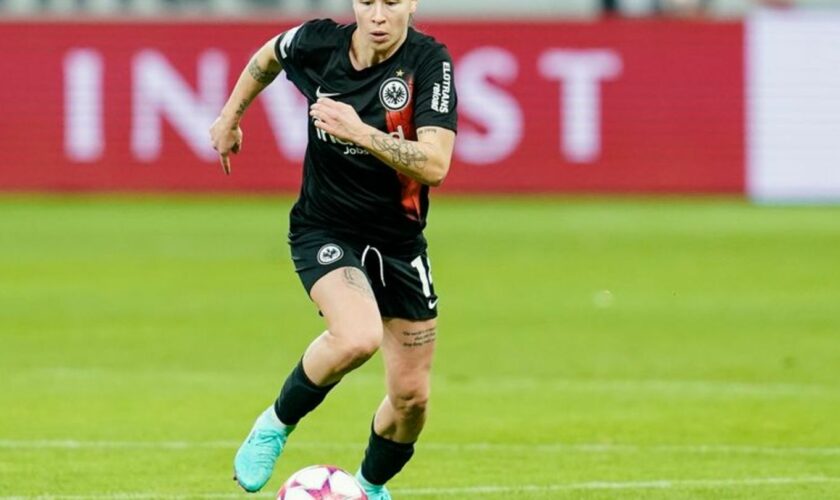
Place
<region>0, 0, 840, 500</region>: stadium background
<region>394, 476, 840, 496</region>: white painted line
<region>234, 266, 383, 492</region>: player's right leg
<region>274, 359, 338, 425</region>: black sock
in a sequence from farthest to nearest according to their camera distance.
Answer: <region>0, 0, 840, 500</region>: stadium background < <region>394, 476, 840, 496</region>: white painted line < <region>274, 359, 338, 425</region>: black sock < <region>234, 266, 383, 492</region>: player's right leg

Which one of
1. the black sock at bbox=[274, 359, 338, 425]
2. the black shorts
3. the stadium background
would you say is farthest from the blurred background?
the black sock at bbox=[274, 359, 338, 425]

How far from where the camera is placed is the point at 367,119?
26.4 ft

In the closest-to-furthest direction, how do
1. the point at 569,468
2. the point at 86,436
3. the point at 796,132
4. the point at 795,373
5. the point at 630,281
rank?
1. the point at 569,468
2. the point at 86,436
3. the point at 795,373
4. the point at 630,281
5. the point at 796,132

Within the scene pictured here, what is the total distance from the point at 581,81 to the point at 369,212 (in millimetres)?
17768

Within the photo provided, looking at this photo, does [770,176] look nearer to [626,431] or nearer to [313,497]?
[626,431]

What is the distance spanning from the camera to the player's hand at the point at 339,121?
25.2ft

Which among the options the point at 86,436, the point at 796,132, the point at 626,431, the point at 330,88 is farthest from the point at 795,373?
the point at 796,132

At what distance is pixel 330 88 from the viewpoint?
8.22 m

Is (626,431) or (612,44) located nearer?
(626,431)

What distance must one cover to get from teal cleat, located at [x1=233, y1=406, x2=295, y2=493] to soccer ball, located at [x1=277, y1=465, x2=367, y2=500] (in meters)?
0.18

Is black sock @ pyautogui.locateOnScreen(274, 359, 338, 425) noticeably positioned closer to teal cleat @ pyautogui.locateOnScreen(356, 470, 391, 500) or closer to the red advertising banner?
teal cleat @ pyautogui.locateOnScreen(356, 470, 391, 500)

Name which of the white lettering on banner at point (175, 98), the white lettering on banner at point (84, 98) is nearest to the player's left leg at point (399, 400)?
the white lettering on banner at point (175, 98)

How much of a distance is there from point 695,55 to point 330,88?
1801cm

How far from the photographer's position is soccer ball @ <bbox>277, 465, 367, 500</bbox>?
7.62 meters
